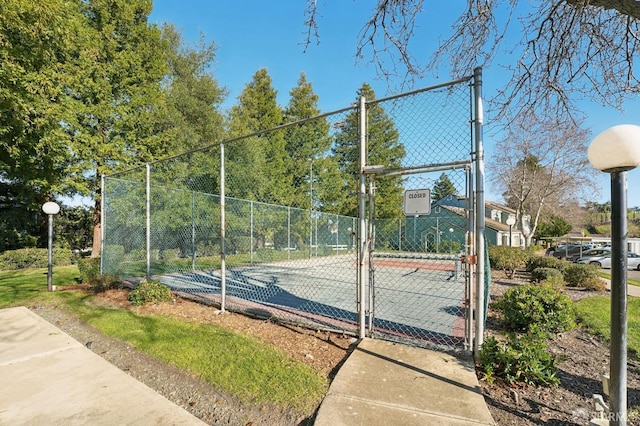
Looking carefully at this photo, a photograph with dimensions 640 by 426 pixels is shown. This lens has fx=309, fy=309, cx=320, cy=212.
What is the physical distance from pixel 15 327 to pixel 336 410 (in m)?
4.94

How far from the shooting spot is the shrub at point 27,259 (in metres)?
12.1

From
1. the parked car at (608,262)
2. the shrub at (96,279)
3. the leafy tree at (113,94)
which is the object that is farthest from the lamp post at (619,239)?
the parked car at (608,262)

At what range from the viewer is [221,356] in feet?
10.7

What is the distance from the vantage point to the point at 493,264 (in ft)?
39.3

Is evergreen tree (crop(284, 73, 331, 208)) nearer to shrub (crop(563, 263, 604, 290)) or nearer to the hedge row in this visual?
the hedge row

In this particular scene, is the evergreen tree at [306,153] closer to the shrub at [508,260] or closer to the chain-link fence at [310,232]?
the chain-link fence at [310,232]

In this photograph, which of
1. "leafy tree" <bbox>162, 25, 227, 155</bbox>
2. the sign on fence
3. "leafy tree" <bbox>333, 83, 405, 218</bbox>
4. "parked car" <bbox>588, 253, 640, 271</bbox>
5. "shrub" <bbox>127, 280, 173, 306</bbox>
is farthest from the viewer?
"parked car" <bbox>588, 253, 640, 271</bbox>

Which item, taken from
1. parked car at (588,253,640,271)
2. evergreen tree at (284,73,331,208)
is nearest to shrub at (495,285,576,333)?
evergreen tree at (284,73,331,208)

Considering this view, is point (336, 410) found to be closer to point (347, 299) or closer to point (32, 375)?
point (32, 375)

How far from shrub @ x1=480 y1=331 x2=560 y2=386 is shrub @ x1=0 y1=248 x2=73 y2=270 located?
49.5 feet

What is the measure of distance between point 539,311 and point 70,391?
5.11m

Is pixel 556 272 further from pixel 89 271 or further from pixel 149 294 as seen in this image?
pixel 89 271

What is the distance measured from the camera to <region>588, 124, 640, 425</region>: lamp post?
71.8 inches

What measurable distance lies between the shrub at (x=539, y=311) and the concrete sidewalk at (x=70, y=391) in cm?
399
